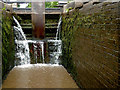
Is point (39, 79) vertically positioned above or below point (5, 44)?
below

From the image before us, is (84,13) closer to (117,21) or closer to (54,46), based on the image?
(117,21)

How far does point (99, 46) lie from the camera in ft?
10.1

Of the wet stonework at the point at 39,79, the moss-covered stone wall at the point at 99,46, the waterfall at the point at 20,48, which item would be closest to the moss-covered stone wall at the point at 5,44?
the wet stonework at the point at 39,79

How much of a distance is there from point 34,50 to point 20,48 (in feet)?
1.88

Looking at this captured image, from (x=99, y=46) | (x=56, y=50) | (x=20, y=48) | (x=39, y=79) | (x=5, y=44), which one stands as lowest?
(x=39, y=79)

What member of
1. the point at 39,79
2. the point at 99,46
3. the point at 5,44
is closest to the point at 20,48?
the point at 5,44

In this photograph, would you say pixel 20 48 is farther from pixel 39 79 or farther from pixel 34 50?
pixel 39 79

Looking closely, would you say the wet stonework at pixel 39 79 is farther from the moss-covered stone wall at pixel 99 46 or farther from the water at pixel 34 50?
the water at pixel 34 50

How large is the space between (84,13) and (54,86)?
2.00 meters

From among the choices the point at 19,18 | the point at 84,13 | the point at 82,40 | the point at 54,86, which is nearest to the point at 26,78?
the point at 54,86

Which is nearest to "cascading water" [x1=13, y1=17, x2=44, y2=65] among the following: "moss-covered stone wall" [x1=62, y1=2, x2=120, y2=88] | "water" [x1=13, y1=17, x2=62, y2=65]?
"water" [x1=13, y1=17, x2=62, y2=65]

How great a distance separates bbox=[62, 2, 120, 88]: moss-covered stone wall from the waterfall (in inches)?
133

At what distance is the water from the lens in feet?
23.8

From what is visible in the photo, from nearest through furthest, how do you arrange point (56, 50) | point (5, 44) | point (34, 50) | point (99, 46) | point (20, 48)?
1. point (99, 46)
2. point (5, 44)
3. point (20, 48)
4. point (34, 50)
5. point (56, 50)
